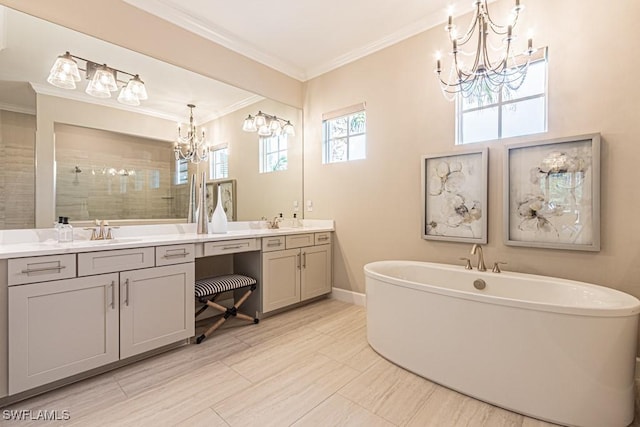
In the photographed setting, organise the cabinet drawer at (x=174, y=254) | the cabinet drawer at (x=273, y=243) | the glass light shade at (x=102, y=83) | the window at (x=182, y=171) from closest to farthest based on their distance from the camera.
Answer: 1. the cabinet drawer at (x=174, y=254)
2. the glass light shade at (x=102, y=83)
3. the window at (x=182, y=171)
4. the cabinet drawer at (x=273, y=243)

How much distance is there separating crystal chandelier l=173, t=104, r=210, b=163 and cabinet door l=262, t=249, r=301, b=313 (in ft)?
3.89

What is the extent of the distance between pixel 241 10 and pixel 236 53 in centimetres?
57

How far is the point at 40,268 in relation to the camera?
1.63 metres

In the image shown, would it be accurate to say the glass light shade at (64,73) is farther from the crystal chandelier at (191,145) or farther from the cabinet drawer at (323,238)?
the cabinet drawer at (323,238)

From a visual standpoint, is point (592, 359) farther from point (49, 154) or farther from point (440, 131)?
point (49, 154)

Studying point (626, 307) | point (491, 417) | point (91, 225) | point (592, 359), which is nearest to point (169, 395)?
point (91, 225)

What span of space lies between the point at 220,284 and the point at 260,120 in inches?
77.5

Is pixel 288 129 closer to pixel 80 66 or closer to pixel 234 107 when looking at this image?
pixel 234 107

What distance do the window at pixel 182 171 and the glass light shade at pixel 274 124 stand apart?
46.6 inches

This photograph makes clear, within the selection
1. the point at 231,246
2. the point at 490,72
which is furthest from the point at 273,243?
the point at 490,72

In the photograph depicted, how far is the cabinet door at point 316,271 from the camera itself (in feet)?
10.6

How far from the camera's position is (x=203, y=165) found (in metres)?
2.93

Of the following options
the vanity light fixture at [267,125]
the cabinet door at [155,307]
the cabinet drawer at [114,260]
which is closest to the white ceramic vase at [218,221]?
the cabinet door at [155,307]

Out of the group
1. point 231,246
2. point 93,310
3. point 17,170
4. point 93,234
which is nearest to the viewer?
point 93,310
